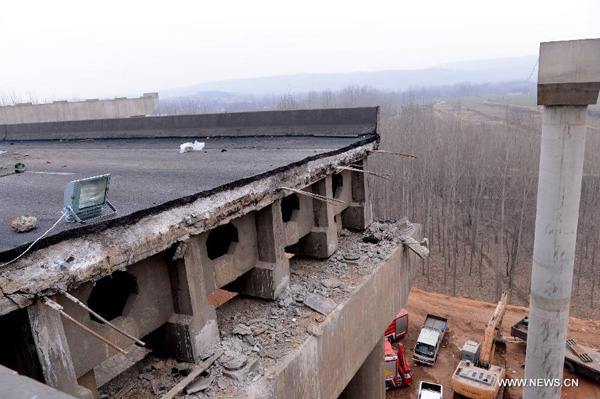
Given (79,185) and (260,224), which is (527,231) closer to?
(260,224)

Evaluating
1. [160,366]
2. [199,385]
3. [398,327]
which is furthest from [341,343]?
[398,327]

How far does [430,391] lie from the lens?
15891 mm

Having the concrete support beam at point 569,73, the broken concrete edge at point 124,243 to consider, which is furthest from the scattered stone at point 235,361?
the concrete support beam at point 569,73

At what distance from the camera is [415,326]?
22.6m

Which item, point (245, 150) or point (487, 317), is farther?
point (487, 317)

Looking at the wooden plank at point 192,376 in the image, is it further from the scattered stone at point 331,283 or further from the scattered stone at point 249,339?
the scattered stone at point 331,283

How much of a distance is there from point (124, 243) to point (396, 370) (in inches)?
602

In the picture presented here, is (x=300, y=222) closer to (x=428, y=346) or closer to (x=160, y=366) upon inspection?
(x=160, y=366)

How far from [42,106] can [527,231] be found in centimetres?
3423

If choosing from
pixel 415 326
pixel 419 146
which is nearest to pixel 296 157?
pixel 415 326

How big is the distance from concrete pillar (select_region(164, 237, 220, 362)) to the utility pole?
8689mm

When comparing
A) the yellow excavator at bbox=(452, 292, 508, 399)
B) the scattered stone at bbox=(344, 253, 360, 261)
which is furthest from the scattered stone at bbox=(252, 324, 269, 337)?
the yellow excavator at bbox=(452, 292, 508, 399)

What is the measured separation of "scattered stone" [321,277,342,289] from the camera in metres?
7.32

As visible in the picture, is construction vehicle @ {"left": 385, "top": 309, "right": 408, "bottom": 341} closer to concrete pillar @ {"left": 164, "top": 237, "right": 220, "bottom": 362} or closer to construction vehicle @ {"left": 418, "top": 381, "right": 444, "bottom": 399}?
construction vehicle @ {"left": 418, "top": 381, "right": 444, "bottom": 399}
